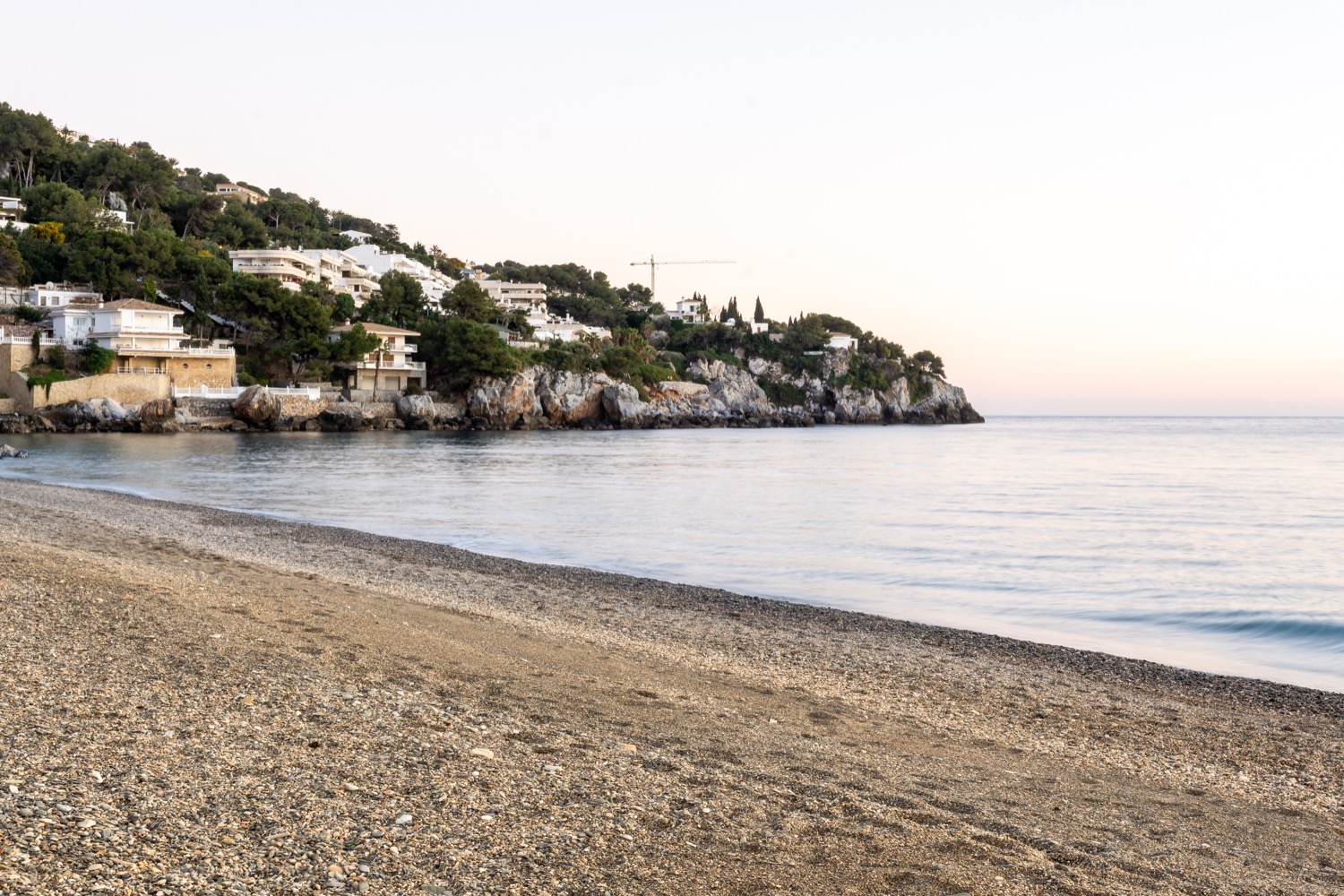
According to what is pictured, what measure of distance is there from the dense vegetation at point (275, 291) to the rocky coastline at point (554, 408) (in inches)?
82.3

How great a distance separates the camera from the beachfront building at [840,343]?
421 feet

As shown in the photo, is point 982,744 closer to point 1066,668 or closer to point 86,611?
point 1066,668

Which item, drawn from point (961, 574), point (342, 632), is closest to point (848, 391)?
point (961, 574)

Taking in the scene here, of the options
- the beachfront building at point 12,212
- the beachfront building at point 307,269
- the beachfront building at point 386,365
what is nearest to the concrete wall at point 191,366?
the beachfront building at point 386,365

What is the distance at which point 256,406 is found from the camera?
6500 cm

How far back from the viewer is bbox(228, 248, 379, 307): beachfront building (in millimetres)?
85312

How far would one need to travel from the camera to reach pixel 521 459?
46.5 metres

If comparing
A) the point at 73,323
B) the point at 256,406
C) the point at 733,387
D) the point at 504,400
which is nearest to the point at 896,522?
the point at 256,406

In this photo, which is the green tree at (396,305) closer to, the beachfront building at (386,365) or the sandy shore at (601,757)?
the beachfront building at (386,365)

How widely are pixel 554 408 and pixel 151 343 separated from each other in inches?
1306

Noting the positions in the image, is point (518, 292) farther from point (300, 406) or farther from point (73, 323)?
point (73, 323)

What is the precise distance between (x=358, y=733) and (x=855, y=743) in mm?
3510

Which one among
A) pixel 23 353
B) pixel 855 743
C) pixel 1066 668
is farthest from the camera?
pixel 23 353

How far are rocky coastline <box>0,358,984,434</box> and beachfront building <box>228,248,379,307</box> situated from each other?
12.8 m
